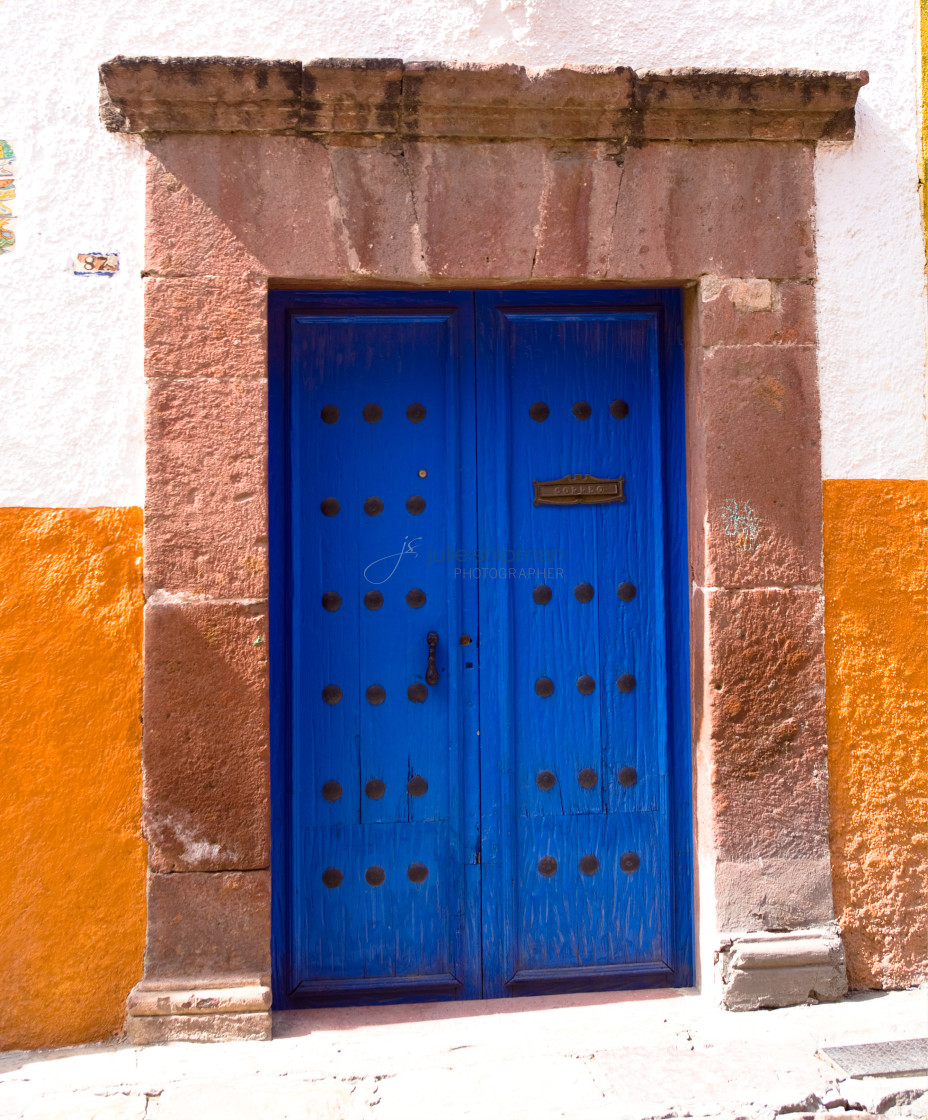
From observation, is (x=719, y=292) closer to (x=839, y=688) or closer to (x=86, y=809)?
(x=839, y=688)

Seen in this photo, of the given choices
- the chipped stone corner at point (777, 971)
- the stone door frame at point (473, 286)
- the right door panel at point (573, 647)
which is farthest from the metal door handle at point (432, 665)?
the chipped stone corner at point (777, 971)

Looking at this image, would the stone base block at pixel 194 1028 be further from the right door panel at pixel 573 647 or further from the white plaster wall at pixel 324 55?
the white plaster wall at pixel 324 55

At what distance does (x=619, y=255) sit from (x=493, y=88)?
58cm

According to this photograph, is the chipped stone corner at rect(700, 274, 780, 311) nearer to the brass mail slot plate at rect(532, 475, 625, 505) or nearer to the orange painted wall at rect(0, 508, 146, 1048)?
the brass mail slot plate at rect(532, 475, 625, 505)

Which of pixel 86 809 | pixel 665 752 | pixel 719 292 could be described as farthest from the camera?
pixel 665 752

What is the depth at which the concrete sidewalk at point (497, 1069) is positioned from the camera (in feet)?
7.35

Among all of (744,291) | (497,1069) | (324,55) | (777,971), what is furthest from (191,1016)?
(324,55)

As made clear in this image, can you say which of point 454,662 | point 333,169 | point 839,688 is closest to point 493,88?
point 333,169

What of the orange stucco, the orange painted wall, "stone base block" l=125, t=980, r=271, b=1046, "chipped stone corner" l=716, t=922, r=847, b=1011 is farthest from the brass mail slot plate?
"stone base block" l=125, t=980, r=271, b=1046

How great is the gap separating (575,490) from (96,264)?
154cm

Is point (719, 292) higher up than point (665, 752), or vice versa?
point (719, 292)

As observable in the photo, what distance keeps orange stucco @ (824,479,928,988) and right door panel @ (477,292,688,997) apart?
51 centimetres

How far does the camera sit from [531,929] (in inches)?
113

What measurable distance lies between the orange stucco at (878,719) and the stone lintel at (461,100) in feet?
3.71
